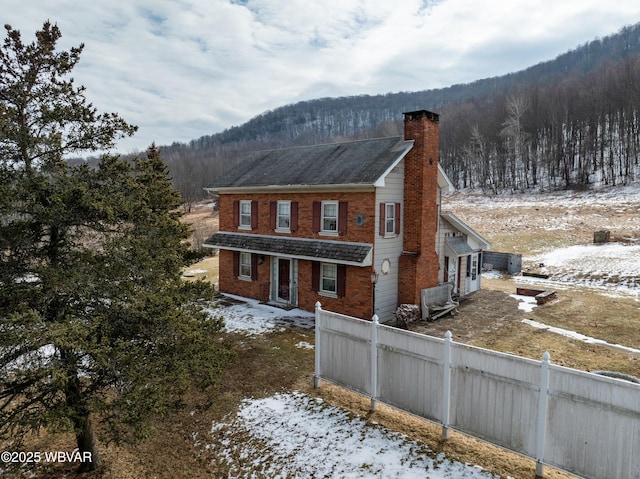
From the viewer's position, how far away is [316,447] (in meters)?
7.96

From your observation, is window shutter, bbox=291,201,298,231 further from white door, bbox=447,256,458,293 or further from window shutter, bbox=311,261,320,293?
Result: white door, bbox=447,256,458,293

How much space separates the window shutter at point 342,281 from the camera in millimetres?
17094

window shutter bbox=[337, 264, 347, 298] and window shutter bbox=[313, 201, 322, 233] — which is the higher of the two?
window shutter bbox=[313, 201, 322, 233]

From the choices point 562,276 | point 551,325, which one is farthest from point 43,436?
point 562,276

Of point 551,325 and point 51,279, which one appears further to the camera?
point 551,325

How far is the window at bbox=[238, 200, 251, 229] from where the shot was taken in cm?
2116

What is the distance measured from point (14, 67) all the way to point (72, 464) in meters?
7.52

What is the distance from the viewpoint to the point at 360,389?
30.8 feet

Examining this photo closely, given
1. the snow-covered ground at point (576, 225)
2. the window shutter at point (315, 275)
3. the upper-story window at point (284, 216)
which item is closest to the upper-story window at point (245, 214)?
the upper-story window at point (284, 216)

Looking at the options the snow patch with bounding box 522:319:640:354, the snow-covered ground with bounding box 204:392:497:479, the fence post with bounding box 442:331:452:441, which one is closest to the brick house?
the snow patch with bounding box 522:319:640:354

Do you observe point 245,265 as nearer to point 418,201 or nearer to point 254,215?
point 254,215

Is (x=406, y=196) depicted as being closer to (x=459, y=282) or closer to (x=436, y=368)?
(x=459, y=282)

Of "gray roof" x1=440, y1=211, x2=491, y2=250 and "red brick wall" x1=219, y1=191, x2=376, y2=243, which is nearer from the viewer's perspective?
"red brick wall" x1=219, y1=191, x2=376, y2=243

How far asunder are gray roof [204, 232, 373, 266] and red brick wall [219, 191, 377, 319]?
296mm
